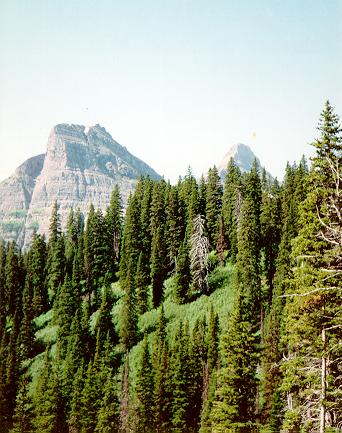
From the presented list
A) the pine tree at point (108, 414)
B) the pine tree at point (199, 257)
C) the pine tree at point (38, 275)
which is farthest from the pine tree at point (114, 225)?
the pine tree at point (108, 414)

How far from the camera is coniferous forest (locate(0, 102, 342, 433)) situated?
1797 centimetres

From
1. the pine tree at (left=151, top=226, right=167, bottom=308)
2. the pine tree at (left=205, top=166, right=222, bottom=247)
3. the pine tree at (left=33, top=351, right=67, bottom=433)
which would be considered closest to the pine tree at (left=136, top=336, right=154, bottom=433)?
the pine tree at (left=33, top=351, right=67, bottom=433)

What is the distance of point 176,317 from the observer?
73.9 meters

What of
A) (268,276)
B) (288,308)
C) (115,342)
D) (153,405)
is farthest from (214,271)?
(288,308)

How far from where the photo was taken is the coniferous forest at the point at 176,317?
59.0 feet

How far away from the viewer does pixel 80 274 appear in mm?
93750

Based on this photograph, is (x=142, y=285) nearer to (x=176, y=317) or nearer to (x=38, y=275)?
(x=176, y=317)

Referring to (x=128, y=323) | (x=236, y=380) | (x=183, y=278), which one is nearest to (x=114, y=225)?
(x=183, y=278)

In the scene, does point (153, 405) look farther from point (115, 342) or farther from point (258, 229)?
point (258, 229)

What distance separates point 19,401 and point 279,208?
167ft

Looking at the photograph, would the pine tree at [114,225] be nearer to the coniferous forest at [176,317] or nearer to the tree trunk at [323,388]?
the coniferous forest at [176,317]

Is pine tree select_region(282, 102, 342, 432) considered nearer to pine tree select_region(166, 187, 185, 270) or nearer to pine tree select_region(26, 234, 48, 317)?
pine tree select_region(166, 187, 185, 270)

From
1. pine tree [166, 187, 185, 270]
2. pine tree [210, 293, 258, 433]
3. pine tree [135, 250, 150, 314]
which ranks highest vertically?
pine tree [166, 187, 185, 270]

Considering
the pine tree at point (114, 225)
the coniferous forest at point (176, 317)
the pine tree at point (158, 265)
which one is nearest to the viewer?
the coniferous forest at point (176, 317)
